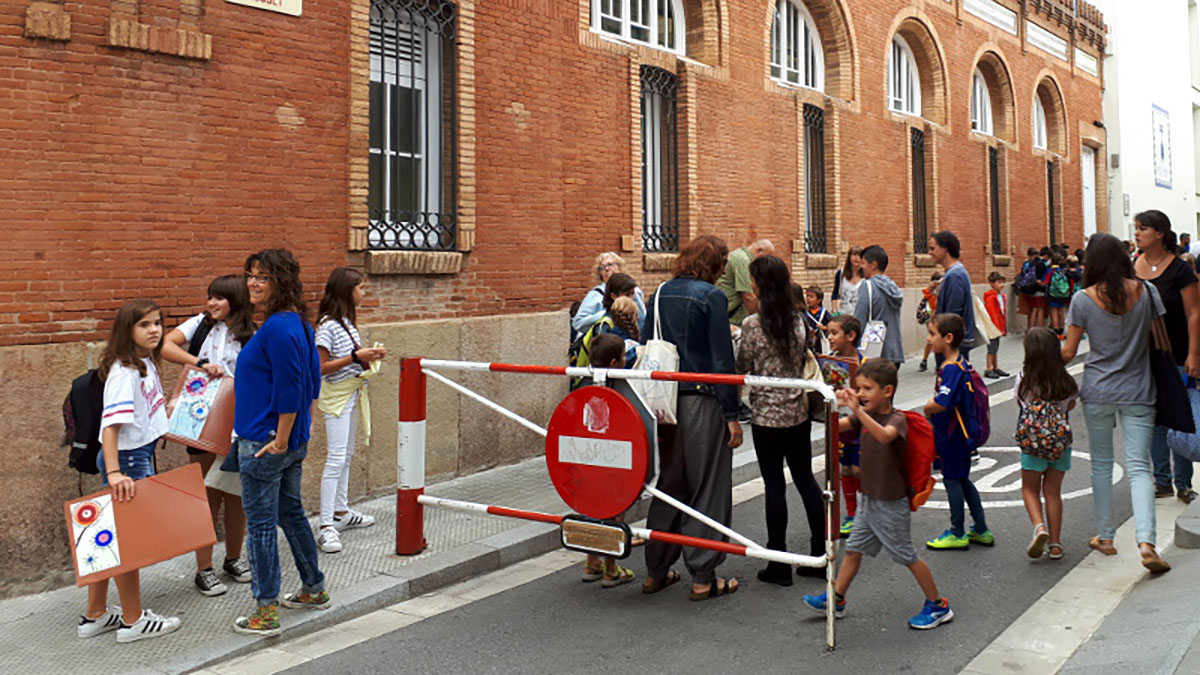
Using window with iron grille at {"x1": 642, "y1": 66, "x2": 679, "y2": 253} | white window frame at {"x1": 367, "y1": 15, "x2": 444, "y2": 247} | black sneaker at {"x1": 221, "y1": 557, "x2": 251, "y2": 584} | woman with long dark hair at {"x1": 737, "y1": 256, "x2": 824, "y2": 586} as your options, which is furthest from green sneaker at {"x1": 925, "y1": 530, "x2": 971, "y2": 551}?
window with iron grille at {"x1": 642, "y1": 66, "x2": 679, "y2": 253}

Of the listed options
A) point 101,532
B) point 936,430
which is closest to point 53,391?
point 101,532

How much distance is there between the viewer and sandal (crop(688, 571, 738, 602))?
531 cm

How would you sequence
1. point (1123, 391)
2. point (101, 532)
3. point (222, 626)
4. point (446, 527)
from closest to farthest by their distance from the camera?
point (101, 532), point (222, 626), point (1123, 391), point (446, 527)

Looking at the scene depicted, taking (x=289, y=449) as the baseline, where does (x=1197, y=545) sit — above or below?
below

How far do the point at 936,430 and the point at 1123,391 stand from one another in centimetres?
101

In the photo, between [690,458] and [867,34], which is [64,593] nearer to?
[690,458]

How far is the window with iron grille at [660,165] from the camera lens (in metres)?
11.6

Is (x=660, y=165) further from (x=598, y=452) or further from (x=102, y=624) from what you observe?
(x=102, y=624)

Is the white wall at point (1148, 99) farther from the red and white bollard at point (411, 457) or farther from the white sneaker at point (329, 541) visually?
the white sneaker at point (329, 541)

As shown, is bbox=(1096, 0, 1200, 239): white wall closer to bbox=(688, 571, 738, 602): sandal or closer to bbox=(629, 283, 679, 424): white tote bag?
bbox=(688, 571, 738, 602): sandal

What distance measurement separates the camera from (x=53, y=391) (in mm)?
5977

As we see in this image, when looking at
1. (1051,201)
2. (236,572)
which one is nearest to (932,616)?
(236,572)

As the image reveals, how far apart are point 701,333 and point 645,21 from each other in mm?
7526

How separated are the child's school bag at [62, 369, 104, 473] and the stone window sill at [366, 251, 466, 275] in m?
3.17
